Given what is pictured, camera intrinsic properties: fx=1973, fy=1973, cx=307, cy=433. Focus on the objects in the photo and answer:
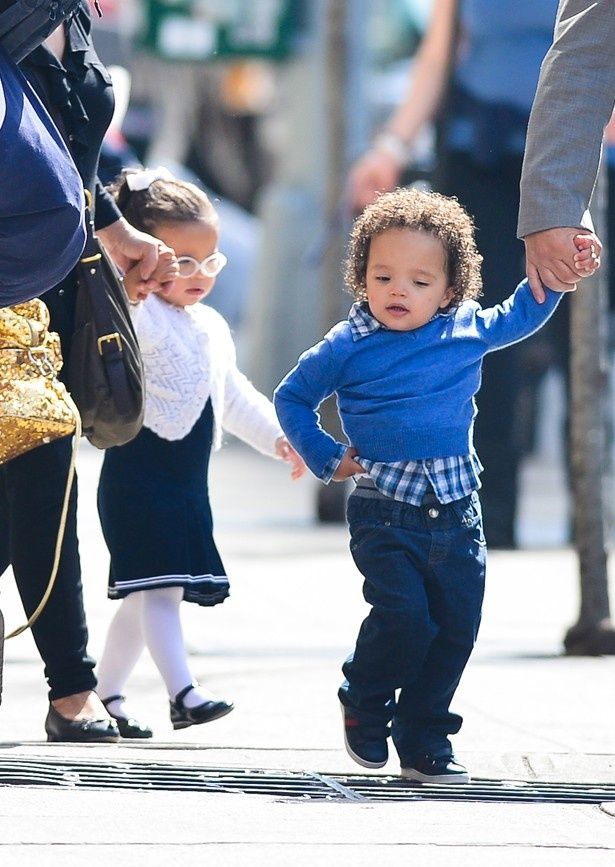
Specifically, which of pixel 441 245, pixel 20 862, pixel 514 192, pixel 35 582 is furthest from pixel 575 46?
pixel 514 192

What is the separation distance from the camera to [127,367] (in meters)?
4.56

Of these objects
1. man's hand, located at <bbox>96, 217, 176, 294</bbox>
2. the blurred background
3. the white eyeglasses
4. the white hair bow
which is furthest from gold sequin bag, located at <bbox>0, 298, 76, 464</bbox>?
the blurred background

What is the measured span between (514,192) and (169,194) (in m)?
3.82

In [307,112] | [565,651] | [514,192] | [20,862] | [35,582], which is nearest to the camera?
[20,862]

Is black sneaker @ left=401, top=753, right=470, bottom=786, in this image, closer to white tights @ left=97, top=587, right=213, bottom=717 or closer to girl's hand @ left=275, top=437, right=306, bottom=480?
white tights @ left=97, top=587, right=213, bottom=717

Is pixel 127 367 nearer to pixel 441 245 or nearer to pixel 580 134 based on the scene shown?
pixel 441 245

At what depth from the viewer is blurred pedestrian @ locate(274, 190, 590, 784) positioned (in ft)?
14.1

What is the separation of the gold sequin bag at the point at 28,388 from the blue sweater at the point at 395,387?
0.50 m

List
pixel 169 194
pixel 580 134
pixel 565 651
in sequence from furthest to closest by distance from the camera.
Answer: pixel 565 651, pixel 169 194, pixel 580 134

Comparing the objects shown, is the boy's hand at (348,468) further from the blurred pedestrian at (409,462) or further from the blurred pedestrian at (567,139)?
the blurred pedestrian at (567,139)

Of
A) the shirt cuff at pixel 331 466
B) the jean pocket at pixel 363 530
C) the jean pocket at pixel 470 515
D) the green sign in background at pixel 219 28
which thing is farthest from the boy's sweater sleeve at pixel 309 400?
the green sign in background at pixel 219 28

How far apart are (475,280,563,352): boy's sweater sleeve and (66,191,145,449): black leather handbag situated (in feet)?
2.66

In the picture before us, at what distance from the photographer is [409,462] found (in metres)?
4.36

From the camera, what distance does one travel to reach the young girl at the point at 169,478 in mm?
5035
